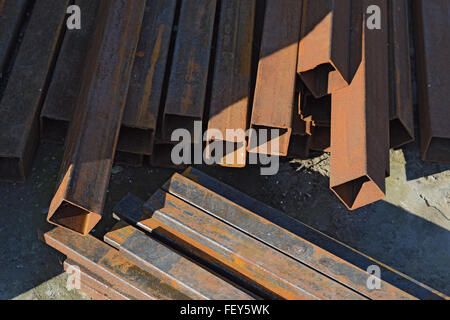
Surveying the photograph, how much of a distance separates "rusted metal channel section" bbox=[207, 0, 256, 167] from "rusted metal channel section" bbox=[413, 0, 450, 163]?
188 centimetres

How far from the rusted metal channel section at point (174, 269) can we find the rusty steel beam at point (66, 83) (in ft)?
4.77

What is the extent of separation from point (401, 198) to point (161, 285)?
8.34 feet

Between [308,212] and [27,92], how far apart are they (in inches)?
117

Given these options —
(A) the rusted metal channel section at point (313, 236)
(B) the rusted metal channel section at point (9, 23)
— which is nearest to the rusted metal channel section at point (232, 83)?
(A) the rusted metal channel section at point (313, 236)

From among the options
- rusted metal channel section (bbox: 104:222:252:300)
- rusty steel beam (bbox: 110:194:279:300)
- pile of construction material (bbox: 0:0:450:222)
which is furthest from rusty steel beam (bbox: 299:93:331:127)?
rusted metal channel section (bbox: 104:222:252:300)

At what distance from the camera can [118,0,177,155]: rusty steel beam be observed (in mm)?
4195

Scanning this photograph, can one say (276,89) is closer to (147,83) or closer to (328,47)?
(328,47)

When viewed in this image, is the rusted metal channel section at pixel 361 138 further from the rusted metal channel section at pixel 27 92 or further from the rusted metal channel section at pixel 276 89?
the rusted metal channel section at pixel 27 92

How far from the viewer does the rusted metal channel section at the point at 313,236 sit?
3.53 meters

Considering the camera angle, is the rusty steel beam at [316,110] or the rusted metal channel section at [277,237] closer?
the rusted metal channel section at [277,237]

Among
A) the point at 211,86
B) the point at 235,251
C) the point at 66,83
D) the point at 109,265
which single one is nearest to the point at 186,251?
the point at 235,251

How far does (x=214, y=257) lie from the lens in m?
3.68
